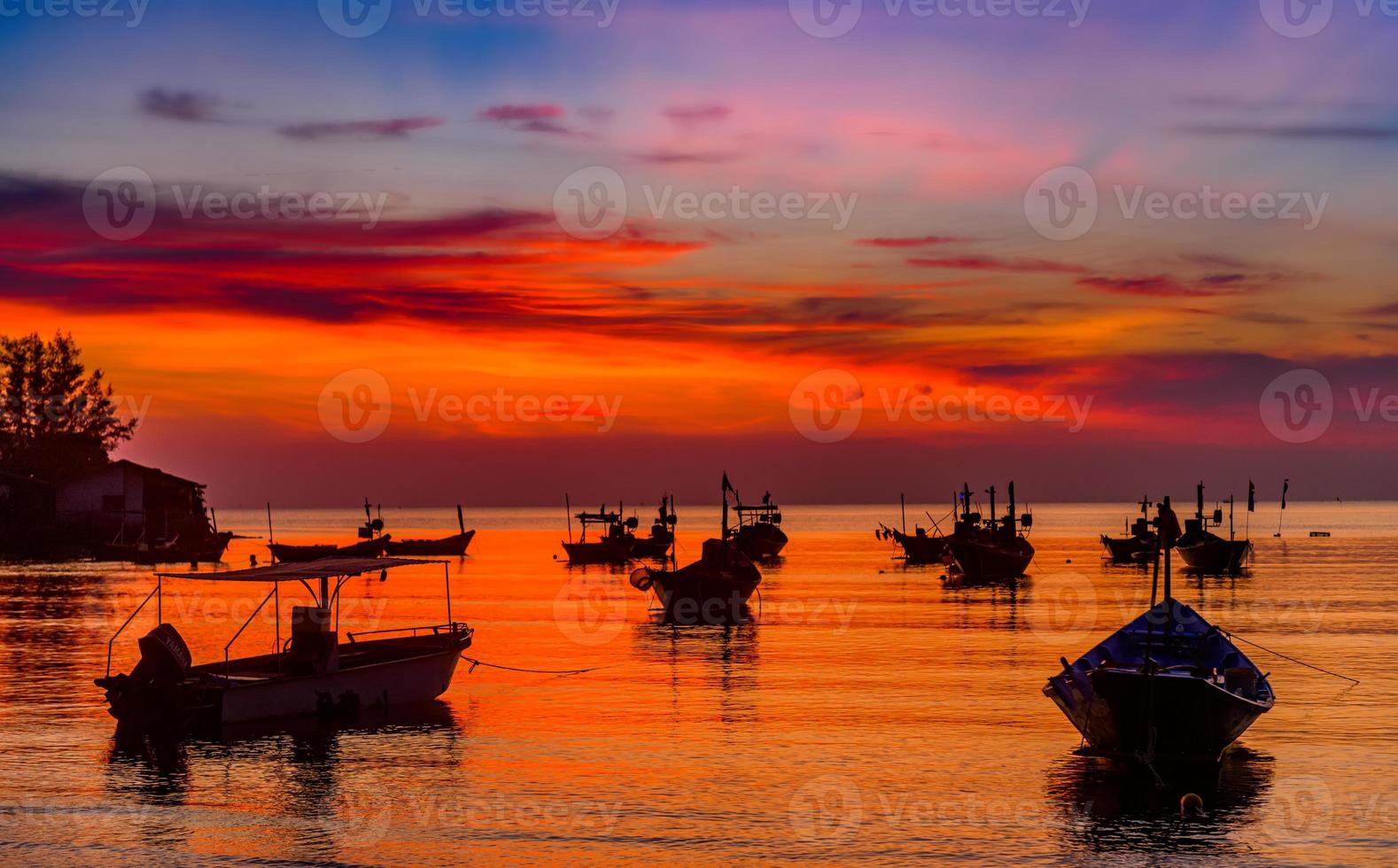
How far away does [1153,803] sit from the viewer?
26.5 meters

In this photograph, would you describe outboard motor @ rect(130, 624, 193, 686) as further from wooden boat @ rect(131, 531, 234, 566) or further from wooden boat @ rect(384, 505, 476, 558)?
wooden boat @ rect(384, 505, 476, 558)

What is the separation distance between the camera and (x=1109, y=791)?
2753 cm

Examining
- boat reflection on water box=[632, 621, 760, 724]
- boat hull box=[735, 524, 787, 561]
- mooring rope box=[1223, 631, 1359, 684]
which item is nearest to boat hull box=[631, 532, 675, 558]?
boat hull box=[735, 524, 787, 561]

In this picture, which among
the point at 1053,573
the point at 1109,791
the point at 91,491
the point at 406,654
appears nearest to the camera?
the point at 1109,791

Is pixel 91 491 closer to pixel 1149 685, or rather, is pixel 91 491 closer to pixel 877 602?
pixel 877 602

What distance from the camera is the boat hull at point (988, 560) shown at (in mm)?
107562

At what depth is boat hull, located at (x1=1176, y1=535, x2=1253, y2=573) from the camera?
11725 cm

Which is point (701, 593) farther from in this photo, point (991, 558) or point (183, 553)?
point (183, 553)

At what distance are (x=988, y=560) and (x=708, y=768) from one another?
265ft

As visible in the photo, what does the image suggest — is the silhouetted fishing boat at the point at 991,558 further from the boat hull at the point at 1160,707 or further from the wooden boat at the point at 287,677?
the boat hull at the point at 1160,707

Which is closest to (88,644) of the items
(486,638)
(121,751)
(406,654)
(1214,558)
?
(486,638)

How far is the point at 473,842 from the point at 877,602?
58.5 m

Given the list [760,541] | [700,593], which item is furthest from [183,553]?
[700,593]

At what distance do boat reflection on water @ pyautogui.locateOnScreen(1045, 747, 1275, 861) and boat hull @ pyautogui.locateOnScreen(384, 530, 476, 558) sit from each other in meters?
129
